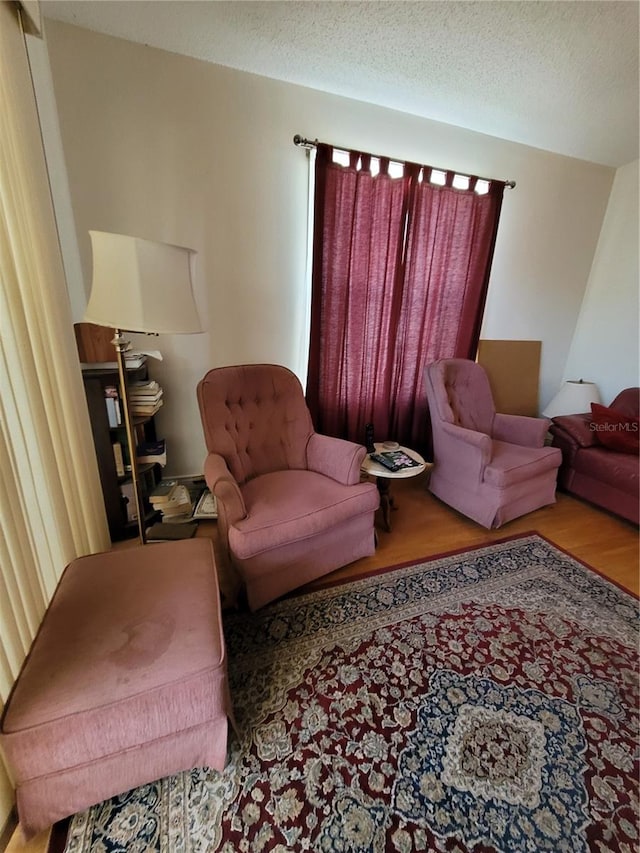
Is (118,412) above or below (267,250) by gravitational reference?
below

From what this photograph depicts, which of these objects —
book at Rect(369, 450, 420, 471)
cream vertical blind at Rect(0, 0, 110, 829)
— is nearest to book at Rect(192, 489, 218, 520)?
cream vertical blind at Rect(0, 0, 110, 829)

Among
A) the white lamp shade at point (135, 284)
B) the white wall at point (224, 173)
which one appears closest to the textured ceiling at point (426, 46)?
the white wall at point (224, 173)

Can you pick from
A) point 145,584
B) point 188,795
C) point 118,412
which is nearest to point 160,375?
point 118,412

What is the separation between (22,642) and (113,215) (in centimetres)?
202

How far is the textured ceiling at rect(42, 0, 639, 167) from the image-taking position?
153 centimetres

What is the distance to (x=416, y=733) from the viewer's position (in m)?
1.16

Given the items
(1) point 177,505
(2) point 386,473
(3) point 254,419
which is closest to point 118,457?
(1) point 177,505

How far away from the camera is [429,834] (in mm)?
934

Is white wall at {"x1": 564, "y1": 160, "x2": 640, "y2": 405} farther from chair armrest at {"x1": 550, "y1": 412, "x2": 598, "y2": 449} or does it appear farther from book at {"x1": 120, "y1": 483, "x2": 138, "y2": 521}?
book at {"x1": 120, "y1": 483, "x2": 138, "y2": 521}

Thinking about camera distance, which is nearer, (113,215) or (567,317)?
(113,215)

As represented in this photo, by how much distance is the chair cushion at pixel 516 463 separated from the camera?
82.7 inches

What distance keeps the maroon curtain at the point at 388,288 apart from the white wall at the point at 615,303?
1.25m

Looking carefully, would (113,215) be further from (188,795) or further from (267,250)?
(188,795)

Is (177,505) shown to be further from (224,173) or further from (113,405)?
(224,173)
